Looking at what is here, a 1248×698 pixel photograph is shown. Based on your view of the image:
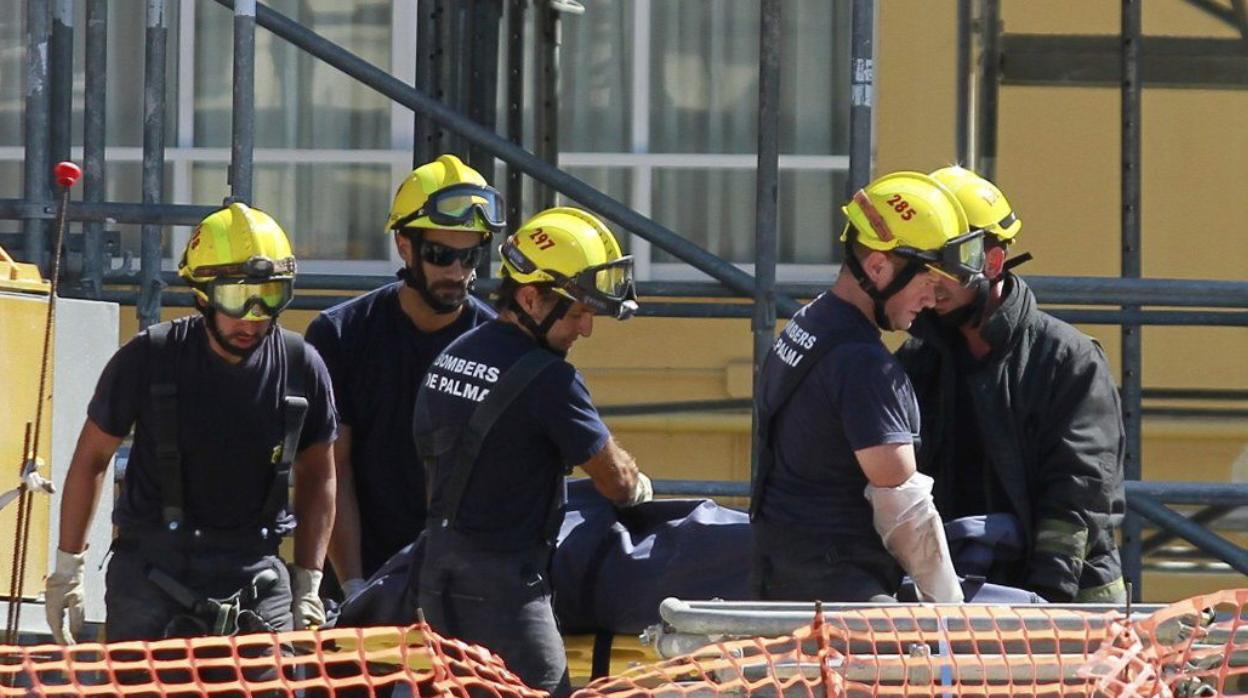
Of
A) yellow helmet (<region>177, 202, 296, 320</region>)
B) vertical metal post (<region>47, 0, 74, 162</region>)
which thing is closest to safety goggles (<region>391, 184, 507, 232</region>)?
yellow helmet (<region>177, 202, 296, 320</region>)

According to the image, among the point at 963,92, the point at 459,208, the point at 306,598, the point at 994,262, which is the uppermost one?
A: the point at 963,92

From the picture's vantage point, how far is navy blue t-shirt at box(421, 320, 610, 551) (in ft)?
16.2

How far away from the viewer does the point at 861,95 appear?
240 inches

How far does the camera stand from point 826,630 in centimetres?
396

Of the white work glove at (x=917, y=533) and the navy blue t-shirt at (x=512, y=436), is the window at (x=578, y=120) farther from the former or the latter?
the white work glove at (x=917, y=533)

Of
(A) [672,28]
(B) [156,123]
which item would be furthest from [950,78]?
(B) [156,123]

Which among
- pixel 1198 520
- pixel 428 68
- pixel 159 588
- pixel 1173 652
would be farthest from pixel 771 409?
pixel 1198 520

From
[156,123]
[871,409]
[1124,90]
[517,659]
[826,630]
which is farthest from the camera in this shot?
[1124,90]

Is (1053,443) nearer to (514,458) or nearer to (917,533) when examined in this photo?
(917,533)

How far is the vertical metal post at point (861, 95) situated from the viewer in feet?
19.9

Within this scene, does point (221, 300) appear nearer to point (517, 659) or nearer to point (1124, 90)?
point (517, 659)

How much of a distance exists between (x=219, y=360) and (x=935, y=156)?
406 cm

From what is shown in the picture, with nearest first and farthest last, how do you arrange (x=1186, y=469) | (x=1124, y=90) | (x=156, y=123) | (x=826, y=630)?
(x=826, y=630)
(x=156, y=123)
(x=1124, y=90)
(x=1186, y=469)

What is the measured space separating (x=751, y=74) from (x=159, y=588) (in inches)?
174
